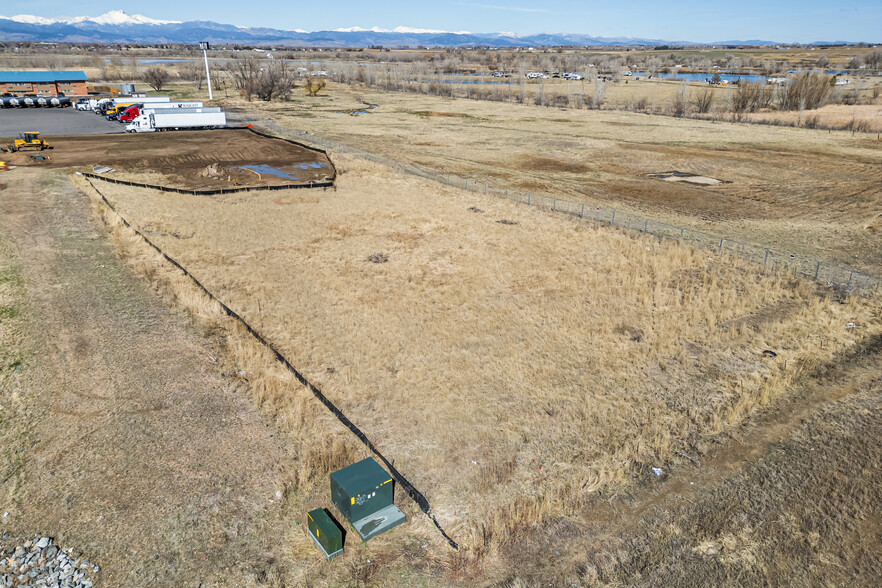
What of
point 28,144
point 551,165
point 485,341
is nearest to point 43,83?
point 28,144

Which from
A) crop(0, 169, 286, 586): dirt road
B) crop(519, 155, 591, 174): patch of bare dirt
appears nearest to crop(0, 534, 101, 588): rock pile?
crop(0, 169, 286, 586): dirt road

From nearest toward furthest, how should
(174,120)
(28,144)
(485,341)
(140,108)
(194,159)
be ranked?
(485,341) < (194,159) < (28,144) < (174,120) < (140,108)

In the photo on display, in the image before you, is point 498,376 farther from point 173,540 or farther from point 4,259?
point 4,259

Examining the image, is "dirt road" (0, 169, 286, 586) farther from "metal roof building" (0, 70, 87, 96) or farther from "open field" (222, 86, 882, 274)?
"metal roof building" (0, 70, 87, 96)

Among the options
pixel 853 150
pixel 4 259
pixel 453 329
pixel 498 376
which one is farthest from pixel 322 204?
pixel 853 150

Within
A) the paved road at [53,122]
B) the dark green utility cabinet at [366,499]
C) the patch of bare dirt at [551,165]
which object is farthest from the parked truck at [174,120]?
the dark green utility cabinet at [366,499]

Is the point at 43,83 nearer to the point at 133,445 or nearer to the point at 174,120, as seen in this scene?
the point at 174,120
